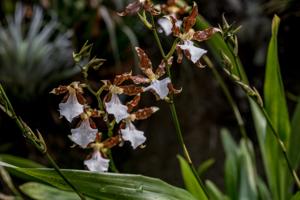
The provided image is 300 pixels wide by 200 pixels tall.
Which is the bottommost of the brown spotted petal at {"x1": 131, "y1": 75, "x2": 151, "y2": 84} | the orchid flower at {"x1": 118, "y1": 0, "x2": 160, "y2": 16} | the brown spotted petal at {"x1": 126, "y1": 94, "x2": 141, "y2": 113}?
the brown spotted petal at {"x1": 126, "y1": 94, "x2": 141, "y2": 113}

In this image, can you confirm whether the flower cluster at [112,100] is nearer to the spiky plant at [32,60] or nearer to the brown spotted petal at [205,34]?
the brown spotted petal at [205,34]

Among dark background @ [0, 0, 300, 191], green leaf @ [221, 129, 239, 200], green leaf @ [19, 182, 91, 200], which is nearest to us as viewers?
green leaf @ [19, 182, 91, 200]

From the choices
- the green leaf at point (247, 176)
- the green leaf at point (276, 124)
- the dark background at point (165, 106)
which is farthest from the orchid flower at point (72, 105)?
the dark background at point (165, 106)

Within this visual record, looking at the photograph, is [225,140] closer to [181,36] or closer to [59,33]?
[181,36]

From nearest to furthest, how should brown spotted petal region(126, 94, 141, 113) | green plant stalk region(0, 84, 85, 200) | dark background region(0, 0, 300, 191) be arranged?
green plant stalk region(0, 84, 85, 200) → brown spotted petal region(126, 94, 141, 113) → dark background region(0, 0, 300, 191)

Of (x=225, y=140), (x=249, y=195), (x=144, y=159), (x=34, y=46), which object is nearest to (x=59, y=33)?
(x=34, y=46)

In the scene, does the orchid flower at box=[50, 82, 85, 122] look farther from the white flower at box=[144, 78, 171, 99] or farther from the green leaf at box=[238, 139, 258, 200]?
the green leaf at box=[238, 139, 258, 200]

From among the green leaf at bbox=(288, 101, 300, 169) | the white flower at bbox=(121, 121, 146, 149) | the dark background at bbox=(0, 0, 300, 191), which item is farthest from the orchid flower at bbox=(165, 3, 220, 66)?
the dark background at bbox=(0, 0, 300, 191)
